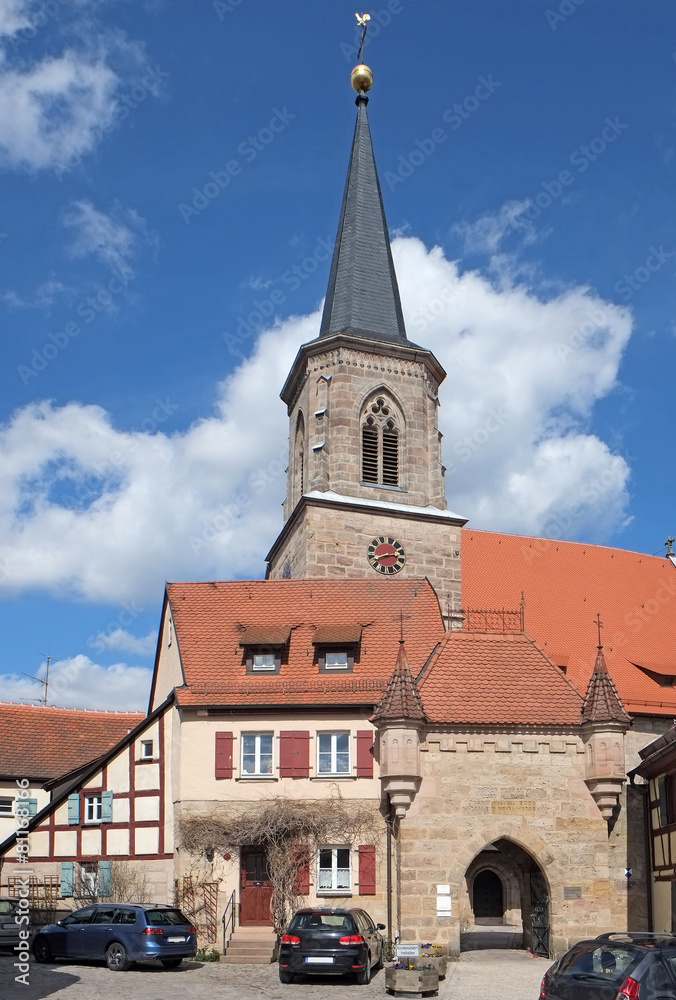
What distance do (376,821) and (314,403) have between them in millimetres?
17557

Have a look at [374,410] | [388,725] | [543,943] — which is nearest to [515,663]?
[388,725]

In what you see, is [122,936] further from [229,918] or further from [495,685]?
[495,685]

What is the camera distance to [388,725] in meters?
21.8

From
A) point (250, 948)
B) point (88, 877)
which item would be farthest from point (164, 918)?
point (88, 877)

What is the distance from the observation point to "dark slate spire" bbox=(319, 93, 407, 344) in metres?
39.7

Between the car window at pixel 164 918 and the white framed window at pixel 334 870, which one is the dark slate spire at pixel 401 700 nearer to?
the white framed window at pixel 334 870

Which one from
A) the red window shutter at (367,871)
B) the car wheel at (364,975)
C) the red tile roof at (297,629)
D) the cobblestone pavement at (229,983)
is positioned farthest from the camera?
the red tile roof at (297,629)

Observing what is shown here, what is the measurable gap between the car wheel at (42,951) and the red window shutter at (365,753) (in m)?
6.88

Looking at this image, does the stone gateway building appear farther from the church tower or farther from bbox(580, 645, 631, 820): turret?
the church tower

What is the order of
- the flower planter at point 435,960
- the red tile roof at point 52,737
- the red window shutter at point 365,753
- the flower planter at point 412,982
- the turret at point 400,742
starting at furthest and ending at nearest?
the red tile roof at point 52,737, the red window shutter at point 365,753, the turret at point 400,742, the flower planter at point 435,960, the flower planter at point 412,982

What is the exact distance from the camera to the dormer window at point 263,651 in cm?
2539

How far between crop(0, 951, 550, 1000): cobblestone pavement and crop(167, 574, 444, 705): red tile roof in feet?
19.0

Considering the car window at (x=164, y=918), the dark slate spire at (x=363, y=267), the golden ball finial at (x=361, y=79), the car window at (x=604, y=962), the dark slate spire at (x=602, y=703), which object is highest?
the golden ball finial at (x=361, y=79)

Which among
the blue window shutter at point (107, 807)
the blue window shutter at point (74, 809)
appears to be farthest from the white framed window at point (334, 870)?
the blue window shutter at point (74, 809)
